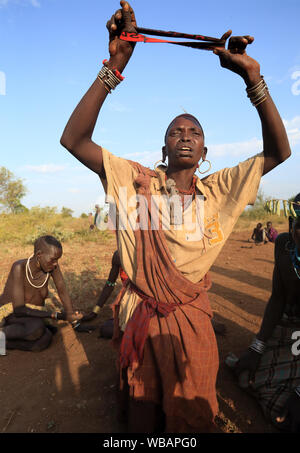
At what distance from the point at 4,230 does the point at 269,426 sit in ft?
45.3

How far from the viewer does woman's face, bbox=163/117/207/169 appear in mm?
1883

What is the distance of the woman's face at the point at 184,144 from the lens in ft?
6.18

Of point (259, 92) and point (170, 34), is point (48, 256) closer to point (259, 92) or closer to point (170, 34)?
point (170, 34)

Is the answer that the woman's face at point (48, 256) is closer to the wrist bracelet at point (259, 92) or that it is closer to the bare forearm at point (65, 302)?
the bare forearm at point (65, 302)

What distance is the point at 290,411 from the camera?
2012mm

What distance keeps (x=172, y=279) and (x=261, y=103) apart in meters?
1.12

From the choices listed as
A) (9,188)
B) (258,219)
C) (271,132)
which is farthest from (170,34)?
(9,188)

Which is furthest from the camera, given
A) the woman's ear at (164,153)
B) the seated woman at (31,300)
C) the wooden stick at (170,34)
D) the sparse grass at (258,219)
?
the sparse grass at (258,219)

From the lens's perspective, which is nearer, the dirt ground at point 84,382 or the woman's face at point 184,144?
the woman's face at point 184,144

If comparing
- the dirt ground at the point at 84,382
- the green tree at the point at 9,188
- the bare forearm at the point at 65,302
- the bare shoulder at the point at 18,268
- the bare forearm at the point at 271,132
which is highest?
the green tree at the point at 9,188

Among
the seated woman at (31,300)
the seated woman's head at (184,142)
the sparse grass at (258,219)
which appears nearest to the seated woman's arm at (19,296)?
the seated woman at (31,300)

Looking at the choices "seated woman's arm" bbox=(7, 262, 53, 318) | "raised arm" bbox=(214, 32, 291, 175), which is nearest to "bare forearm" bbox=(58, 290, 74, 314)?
"seated woman's arm" bbox=(7, 262, 53, 318)

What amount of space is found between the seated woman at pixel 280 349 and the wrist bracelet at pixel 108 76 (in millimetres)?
1503

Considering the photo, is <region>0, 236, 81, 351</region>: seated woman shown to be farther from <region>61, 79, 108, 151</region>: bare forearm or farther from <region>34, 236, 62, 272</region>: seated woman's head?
<region>61, 79, 108, 151</region>: bare forearm
